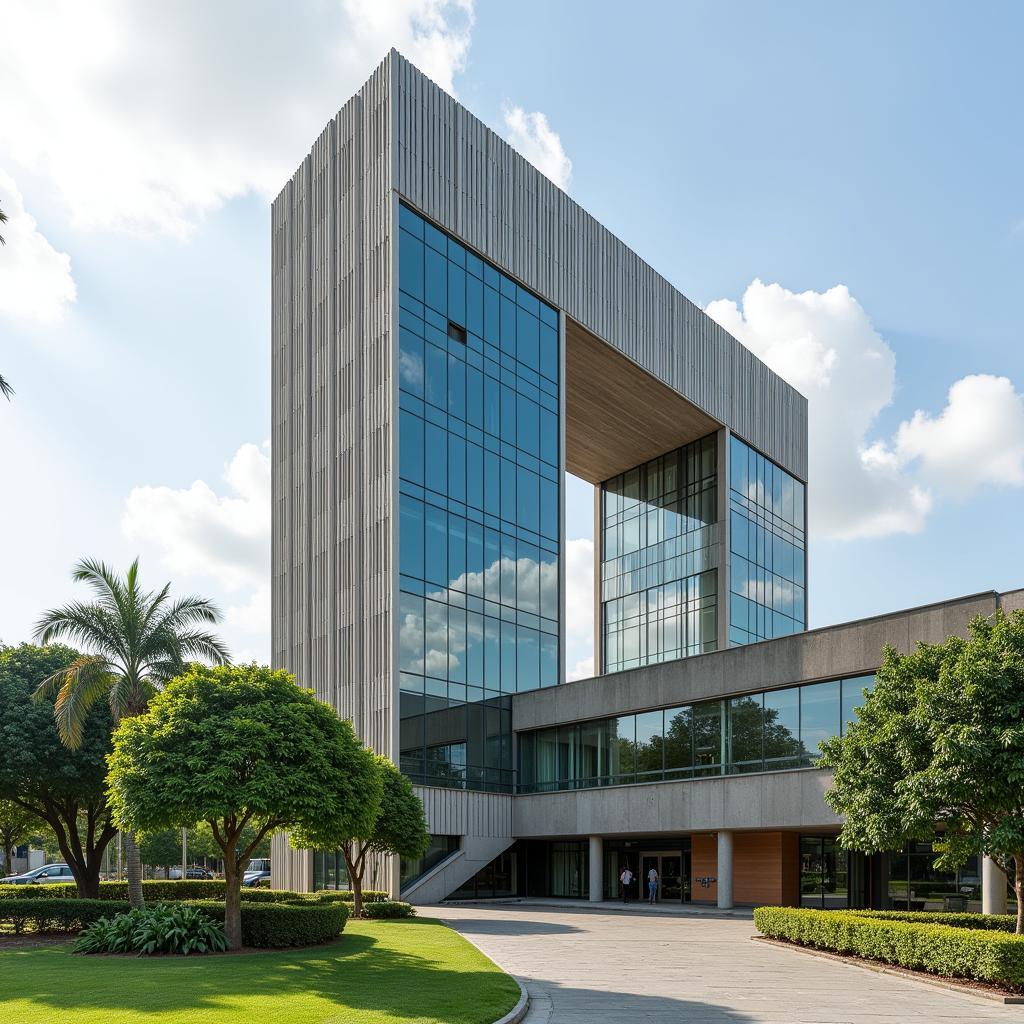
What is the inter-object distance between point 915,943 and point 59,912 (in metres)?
21.4

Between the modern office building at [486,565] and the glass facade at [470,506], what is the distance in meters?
0.12

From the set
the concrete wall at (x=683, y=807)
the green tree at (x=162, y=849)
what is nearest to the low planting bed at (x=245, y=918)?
the concrete wall at (x=683, y=807)

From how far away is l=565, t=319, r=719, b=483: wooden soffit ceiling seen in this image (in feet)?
178

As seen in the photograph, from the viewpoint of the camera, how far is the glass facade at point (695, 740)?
117 feet

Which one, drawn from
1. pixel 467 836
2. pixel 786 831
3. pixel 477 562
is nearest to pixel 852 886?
pixel 786 831

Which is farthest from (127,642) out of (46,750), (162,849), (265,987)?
(162,849)

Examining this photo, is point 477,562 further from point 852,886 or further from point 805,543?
point 805,543

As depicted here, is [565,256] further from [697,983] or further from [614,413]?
[697,983]

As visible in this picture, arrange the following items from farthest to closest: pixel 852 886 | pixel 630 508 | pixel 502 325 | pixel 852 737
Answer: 1. pixel 630 508
2. pixel 502 325
3. pixel 852 886
4. pixel 852 737

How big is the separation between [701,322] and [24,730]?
40.7 metres

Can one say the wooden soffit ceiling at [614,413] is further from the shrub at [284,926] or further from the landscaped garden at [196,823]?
the shrub at [284,926]

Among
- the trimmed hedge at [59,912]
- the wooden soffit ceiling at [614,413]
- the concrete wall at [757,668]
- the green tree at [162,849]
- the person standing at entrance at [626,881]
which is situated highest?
the wooden soffit ceiling at [614,413]

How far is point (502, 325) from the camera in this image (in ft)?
159

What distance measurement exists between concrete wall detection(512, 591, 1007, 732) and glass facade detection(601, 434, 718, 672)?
1507 cm
